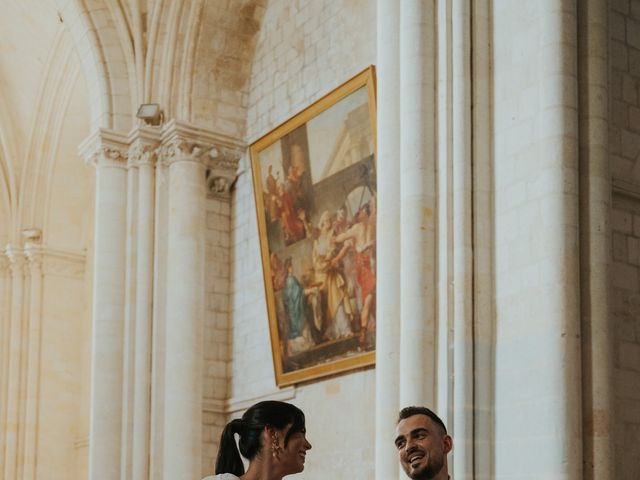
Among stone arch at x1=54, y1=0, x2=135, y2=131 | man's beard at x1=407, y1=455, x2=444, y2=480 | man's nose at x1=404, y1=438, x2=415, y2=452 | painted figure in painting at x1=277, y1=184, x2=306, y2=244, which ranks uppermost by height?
stone arch at x1=54, y1=0, x2=135, y2=131

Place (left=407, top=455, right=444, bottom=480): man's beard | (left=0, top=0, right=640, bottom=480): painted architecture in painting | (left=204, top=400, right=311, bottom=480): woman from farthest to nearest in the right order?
(left=0, top=0, right=640, bottom=480): painted architecture in painting, (left=407, top=455, right=444, bottom=480): man's beard, (left=204, top=400, right=311, bottom=480): woman

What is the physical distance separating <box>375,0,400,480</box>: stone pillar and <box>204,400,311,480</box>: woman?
426 centimetres

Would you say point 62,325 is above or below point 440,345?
above

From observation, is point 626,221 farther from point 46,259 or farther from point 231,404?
point 46,259

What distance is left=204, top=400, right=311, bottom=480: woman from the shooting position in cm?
355

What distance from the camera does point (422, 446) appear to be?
14.0ft

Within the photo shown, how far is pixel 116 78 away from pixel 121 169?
0.97 m

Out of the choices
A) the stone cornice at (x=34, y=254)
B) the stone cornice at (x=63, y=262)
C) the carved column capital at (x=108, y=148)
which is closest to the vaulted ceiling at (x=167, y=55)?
the carved column capital at (x=108, y=148)

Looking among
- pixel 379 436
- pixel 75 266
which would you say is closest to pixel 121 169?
pixel 75 266

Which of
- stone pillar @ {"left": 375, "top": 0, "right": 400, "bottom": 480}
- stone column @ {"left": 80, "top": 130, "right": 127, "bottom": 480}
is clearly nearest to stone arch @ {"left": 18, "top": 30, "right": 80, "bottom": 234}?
stone column @ {"left": 80, "top": 130, "right": 127, "bottom": 480}

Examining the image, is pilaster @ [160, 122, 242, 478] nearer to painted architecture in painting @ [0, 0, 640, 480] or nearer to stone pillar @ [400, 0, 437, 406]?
painted architecture in painting @ [0, 0, 640, 480]

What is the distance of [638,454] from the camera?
7.40m

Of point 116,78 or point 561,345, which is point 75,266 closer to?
point 116,78

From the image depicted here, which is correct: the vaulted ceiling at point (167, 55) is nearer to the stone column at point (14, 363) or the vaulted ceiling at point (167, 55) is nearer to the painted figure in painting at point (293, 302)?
the painted figure in painting at point (293, 302)
